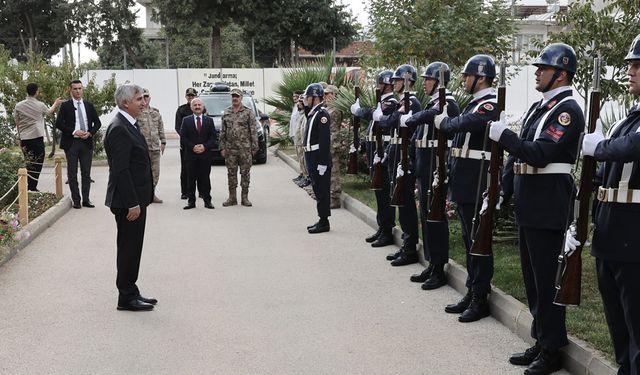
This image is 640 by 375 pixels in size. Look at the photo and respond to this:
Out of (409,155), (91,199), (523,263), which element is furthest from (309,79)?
(523,263)

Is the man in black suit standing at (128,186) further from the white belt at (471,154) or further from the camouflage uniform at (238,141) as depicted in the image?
the camouflage uniform at (238,141)

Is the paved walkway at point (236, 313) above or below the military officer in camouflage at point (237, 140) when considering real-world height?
below

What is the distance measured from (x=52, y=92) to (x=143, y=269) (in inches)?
477

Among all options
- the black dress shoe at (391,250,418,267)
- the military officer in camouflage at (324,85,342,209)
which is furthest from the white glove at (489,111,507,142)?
the military officer in camouflage at (324,85,342,209)

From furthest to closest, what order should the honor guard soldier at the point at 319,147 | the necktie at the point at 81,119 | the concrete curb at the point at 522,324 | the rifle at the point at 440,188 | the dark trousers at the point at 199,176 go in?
the dark trousers at the point at 199,176, the necktie at the point at 81,119, the honor guard soldier at the point at 319,147, the rifle at the point at 440,188, the concrete curb at the point at 522,324

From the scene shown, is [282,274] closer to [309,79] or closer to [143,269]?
[143,269]

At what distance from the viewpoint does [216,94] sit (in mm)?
22562

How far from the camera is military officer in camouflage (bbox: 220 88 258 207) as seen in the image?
13555mm

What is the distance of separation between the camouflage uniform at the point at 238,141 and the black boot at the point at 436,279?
6.38m

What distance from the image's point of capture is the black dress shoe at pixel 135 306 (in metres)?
7.00

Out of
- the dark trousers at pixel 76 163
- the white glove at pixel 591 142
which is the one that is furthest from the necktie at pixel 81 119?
the white glove at pixel 591 142

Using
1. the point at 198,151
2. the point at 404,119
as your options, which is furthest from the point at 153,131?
the point at 404,119

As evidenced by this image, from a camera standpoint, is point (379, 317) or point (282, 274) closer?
point (379, 317)

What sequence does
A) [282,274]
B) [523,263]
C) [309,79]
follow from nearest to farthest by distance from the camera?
1. [523,263]
2. [282,274]
3. [309,79]
